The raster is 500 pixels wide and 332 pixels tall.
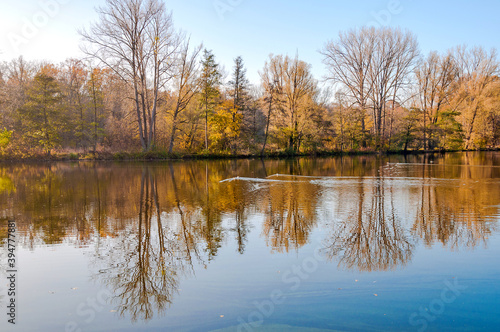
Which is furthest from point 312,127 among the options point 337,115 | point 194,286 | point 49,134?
point 194,286

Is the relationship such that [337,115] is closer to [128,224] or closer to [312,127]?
[312,127]

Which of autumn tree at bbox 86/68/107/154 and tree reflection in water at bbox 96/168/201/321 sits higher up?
autumn tree at bbox 86/68/107/154

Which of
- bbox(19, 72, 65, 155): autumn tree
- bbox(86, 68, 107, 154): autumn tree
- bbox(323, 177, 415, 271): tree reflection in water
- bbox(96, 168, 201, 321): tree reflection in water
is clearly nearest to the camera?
bbox(96, 168, 201, 321): tree reflection in water

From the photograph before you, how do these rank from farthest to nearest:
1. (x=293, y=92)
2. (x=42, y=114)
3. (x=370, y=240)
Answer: (x=293, y=92) < (x=42, y=114) < (x=370, y=240)

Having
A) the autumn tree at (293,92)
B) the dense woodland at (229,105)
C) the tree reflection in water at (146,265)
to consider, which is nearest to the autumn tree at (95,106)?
the dense woodland at (229,105)

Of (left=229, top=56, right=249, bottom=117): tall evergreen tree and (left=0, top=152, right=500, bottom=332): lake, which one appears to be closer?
(left=0, top=152, right=500, bottom=332): lake

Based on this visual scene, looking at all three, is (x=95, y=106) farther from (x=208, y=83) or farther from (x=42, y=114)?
(x=208, y=83)

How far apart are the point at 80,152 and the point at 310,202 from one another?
3138cm

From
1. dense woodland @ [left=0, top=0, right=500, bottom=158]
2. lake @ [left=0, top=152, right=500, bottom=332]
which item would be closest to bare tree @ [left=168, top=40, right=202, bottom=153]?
dense woodland @ [left=0, top=0, right=500, bottom=158]

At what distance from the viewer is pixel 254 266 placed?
18.2 ft

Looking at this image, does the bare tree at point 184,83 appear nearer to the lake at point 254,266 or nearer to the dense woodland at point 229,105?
the dense woodland at point 229,105

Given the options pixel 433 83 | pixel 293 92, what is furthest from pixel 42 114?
pixel 433 83

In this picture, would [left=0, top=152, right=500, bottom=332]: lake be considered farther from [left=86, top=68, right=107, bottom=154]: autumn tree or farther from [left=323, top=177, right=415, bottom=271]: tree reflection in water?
[left=86, top=68, right=107, bottom=154]: autumn tree

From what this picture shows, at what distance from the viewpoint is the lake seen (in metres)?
4.10
